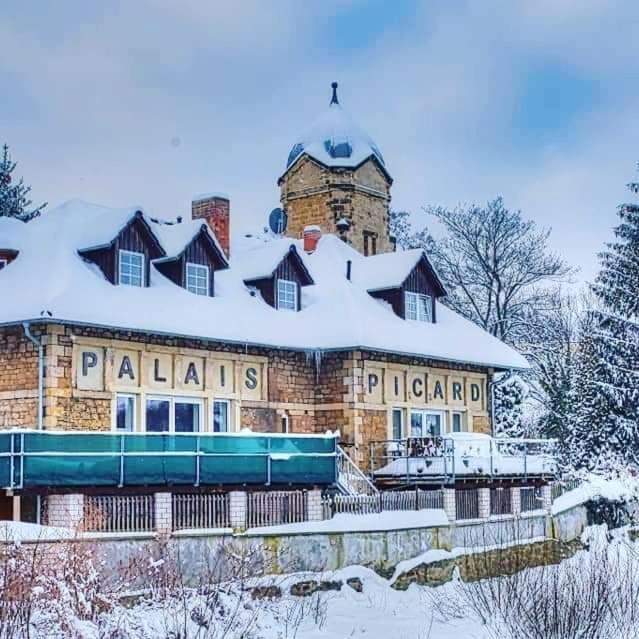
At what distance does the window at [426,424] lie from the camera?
35.2 metres

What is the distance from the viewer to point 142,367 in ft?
95.1

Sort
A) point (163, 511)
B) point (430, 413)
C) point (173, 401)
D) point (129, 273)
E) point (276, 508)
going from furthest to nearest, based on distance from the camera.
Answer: point (430, 413), point (173, 401), point (129, 273), point (276, 508), point (163, 511)

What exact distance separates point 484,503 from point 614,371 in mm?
11264

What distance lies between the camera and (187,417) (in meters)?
30.4

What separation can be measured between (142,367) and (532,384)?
27.6 m

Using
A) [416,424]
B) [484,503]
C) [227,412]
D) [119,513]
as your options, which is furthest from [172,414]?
[484,503]

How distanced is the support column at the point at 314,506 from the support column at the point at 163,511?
139 inches

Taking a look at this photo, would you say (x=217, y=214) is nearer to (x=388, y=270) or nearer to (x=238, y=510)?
(x=388, y=270)

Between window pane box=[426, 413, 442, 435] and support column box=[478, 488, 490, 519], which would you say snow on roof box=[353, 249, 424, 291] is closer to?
window pane box=[426, 413, 442, 435]

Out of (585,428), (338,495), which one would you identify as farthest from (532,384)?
(338,495)

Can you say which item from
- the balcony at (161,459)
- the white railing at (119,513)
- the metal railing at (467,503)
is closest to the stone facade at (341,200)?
the metal railing at (467,503)

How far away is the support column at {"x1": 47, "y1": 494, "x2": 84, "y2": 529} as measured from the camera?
23656mm

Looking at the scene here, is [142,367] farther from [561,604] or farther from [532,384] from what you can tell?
[532,384]

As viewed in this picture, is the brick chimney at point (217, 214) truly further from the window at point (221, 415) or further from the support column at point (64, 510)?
the support column at point (64, 510)
